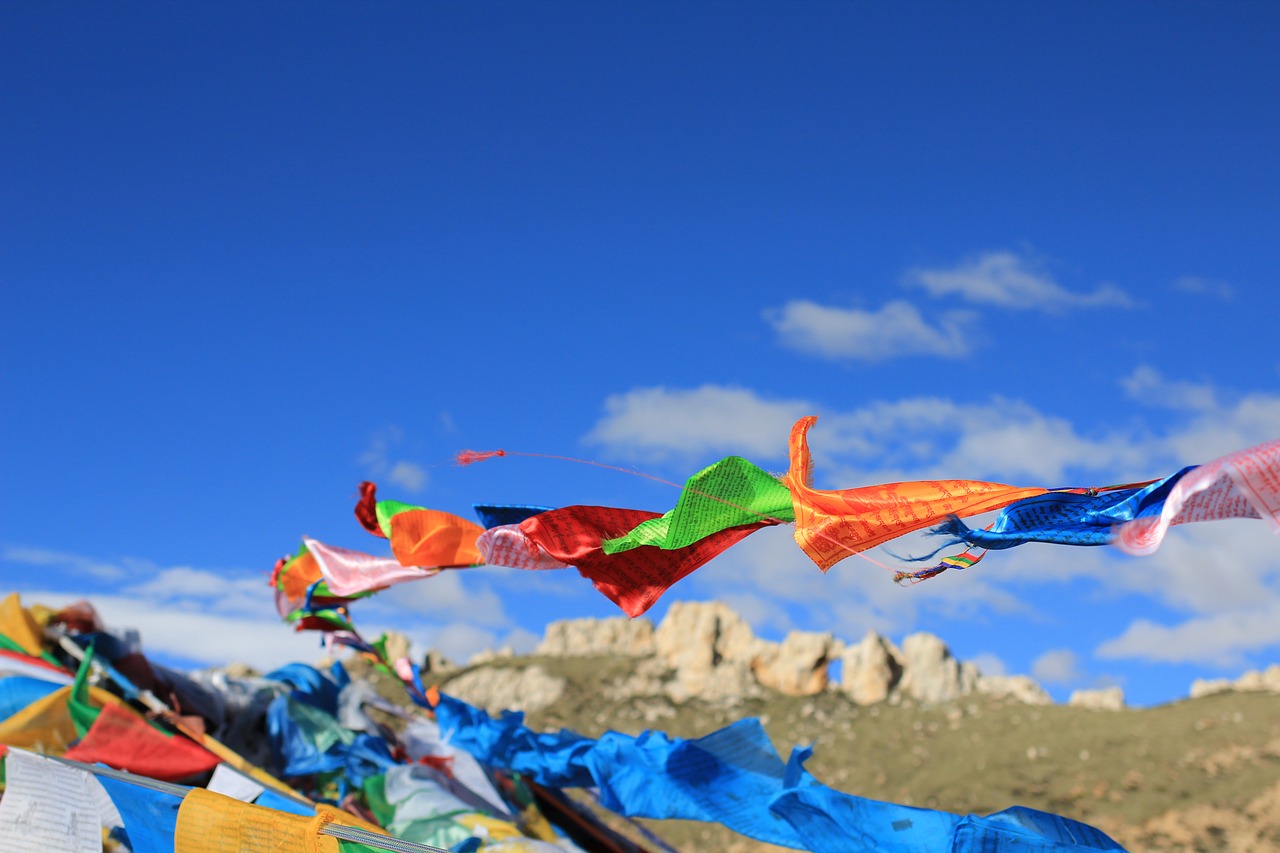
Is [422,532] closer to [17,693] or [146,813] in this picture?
[146,813]

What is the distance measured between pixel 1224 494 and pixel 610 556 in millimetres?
2137

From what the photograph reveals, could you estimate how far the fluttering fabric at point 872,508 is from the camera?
3.16 m

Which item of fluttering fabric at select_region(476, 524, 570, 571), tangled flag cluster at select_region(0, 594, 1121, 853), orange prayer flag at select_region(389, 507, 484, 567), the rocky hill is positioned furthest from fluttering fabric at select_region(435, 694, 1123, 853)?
the rocky hill

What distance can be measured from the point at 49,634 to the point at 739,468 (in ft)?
21.1

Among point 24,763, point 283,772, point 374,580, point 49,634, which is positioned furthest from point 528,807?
point 24,763

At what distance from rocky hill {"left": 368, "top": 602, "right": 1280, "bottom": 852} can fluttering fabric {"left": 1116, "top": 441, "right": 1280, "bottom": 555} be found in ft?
54.9

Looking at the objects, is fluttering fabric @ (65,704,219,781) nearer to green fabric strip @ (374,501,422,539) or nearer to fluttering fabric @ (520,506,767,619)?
green fabric strip @ (374,501,422,539)

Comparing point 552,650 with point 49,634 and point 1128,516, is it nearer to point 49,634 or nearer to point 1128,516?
point 49,634

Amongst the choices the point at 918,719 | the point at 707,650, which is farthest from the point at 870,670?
the point at 707,650

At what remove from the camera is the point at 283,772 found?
26.9 ft

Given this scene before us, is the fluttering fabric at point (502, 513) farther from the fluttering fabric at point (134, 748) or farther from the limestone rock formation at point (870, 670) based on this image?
the limestone rock formation at point (870, 670)

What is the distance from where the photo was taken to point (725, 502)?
356 centimetres

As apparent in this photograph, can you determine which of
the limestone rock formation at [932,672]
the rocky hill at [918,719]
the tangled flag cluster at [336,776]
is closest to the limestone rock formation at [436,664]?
the rocky hill at [918,719]

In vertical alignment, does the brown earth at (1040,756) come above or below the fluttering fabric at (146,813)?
below
